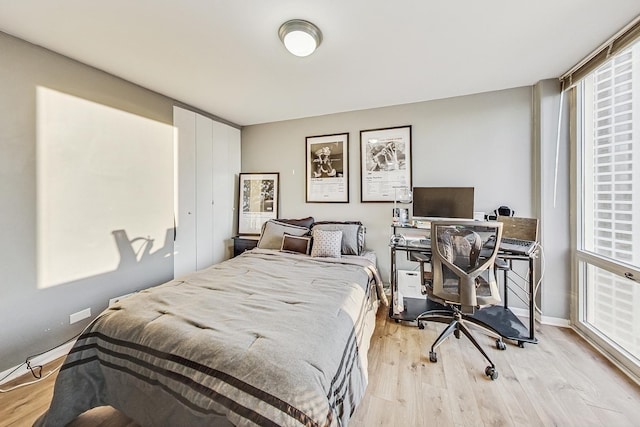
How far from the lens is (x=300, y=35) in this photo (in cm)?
167

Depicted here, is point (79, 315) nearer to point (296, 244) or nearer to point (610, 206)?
point (296, 244)

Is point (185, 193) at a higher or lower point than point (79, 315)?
higher

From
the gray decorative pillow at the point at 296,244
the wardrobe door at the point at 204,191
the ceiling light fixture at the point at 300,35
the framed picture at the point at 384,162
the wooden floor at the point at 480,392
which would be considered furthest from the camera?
the wardrobe door at the point at 204,191

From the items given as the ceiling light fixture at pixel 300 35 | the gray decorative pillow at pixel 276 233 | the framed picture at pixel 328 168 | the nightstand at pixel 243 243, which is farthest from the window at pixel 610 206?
the nightstand at pixel 243 243

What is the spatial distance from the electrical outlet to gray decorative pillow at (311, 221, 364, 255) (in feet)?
7.77

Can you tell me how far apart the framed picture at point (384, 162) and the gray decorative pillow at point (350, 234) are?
41 cm

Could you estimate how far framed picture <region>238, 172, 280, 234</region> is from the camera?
375cm

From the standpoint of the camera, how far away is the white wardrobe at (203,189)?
2977 mm

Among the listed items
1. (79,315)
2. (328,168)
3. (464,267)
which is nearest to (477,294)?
(464,267)

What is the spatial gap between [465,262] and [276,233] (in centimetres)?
211

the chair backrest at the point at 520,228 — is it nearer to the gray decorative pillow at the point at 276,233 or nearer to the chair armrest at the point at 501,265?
the chair armrest at the point at 501,265

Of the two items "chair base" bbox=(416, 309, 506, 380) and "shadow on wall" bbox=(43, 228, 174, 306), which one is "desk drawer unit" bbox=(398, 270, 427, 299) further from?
"shadow on wall" bbox=(43, 228, 174, 306)

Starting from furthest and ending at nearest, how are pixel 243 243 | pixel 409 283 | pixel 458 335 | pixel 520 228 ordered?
pixel 243 243 < pixel 409 283 < pixel 520 228 < pixel 458 335

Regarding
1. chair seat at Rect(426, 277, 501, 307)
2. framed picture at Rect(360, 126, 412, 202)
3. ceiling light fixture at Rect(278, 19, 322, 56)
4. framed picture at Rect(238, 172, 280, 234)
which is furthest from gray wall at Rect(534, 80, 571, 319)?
framed picture at Rect(238, 172, 280, 234)
